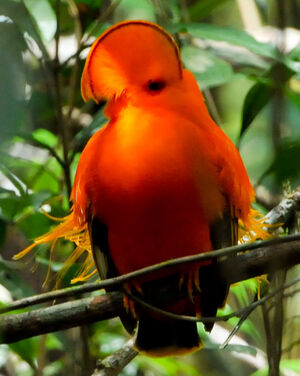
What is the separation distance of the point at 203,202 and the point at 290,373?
4.70 feet

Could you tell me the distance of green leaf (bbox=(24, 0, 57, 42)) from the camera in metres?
2.61

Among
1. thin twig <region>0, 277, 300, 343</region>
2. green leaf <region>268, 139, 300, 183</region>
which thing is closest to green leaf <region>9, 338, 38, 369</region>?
thin twig <region>0, 277, 300, 343</region>

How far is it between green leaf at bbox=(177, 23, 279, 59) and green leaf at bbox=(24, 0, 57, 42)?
50 centimetres

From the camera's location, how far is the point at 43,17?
2625mm

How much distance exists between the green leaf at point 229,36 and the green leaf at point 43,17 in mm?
497

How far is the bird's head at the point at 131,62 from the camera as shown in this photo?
1951 mm

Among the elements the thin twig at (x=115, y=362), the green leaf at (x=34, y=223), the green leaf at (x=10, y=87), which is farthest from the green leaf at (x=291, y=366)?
the green leaf at (x=10, y=87)

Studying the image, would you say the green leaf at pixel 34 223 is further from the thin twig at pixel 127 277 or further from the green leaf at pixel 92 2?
the thin twig at pixel 127 277

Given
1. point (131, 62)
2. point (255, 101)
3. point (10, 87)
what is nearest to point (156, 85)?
point (131, 62)

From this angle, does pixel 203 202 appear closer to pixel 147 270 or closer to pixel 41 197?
pixel 147 270

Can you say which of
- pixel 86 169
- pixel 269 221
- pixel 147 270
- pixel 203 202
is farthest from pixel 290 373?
pixel 147 270

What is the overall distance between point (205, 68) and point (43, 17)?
0.69 meters

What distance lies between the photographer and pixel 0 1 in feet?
2.74

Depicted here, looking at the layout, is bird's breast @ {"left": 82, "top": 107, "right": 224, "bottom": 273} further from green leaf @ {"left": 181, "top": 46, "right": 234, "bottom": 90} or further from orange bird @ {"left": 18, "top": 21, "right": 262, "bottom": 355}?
green leaf @ {"left": 181, "top": 46, "right": 234, "bottom": 90}
